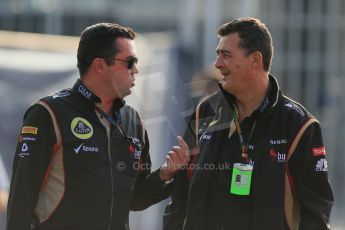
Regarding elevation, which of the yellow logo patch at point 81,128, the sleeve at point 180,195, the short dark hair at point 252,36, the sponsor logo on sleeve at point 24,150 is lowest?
the sleeve at point 180,195

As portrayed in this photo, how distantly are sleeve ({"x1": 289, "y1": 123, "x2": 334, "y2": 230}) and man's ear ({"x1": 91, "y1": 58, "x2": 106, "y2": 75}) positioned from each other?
1.21m

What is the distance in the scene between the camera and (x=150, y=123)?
745 cm

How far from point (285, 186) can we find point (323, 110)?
1112 centimetres

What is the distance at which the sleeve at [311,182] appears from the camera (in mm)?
5070

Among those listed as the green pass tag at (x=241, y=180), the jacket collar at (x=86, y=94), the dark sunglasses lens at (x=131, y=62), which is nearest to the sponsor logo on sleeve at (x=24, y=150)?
the jacket collar at (x=86, y=94)

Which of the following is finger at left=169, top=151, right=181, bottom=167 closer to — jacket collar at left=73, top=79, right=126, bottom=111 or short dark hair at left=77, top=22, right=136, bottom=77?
jacket collar at left=73, top=79, right=126, bottom=111

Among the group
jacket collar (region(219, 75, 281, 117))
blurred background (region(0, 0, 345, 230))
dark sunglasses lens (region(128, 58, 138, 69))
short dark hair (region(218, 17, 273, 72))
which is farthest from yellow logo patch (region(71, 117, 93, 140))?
blurred background (region(0, 0, 345, 230))

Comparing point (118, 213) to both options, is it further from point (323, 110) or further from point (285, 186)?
point (323, 110)

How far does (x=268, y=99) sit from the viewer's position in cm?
527

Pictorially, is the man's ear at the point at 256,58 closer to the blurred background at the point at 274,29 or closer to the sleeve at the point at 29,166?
the sleeve at the point at 29,166

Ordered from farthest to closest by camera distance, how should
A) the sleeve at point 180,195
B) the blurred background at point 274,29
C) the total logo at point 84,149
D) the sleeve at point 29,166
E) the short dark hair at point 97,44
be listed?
the blurred background at point 274,29 < the sleeve at point 180,195 < the short dark hair at point 97,44 < the total logo at point 84,149 < the sleeve at point 29,166

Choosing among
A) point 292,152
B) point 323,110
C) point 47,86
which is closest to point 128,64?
point 292,152

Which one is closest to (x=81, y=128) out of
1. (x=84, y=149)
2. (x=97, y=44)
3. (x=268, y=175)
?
(x=84, y=149)

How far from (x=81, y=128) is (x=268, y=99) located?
1092 mm
